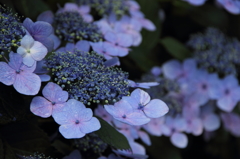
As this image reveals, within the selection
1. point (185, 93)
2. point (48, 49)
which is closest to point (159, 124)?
point (185, 93)

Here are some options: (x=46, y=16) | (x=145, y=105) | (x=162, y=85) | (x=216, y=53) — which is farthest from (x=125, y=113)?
(x=216, y=53)

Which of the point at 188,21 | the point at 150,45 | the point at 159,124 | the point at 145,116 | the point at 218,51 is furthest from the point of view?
the point at 188,21

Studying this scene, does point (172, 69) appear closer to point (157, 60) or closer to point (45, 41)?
point (157, 60)

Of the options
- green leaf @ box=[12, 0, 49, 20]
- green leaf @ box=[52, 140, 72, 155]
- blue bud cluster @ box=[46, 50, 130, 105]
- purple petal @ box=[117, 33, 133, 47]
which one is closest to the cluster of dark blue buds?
green leaf @ box=[52, 140, 72, 155]

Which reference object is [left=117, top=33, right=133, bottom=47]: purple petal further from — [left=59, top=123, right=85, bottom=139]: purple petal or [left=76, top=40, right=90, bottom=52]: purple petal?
[left=59, top=123, right=85, bottom=139]: purple petal

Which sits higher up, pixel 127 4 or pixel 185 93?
pixel 127 4

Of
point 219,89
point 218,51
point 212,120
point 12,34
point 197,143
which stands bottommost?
point 197,143

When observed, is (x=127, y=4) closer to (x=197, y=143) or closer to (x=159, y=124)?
(x=159, y=124)
